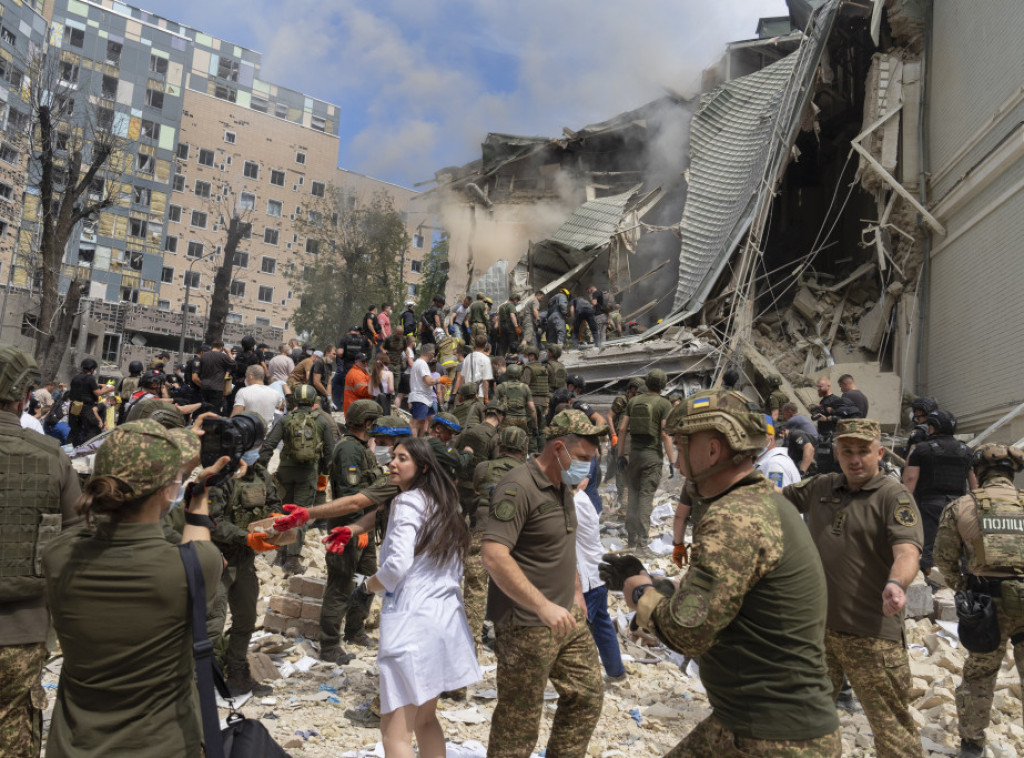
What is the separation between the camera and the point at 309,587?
621 cm

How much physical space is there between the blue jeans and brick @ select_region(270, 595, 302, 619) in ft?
7.92

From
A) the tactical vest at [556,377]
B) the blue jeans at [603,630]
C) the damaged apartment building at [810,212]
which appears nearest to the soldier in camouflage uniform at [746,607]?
the blue jeans at [603,630]

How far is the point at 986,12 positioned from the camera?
11.2 meters

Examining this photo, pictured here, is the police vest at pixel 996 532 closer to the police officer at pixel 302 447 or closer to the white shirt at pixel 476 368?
the police officer at pixel 302 447

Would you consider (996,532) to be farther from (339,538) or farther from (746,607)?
(339,538)

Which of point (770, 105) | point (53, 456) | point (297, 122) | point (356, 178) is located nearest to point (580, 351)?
point (770, 105)

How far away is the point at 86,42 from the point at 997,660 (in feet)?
172

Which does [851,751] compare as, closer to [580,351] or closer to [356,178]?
[580,351]

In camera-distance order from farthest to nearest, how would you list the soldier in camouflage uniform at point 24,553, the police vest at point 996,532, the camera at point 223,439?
the police vest at point 996,532, the camera at point 223,439, the soldier in camouflage uniform at point 24,553

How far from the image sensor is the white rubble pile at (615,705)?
4.58 metres

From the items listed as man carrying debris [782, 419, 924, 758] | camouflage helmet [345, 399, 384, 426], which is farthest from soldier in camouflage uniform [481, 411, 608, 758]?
camouflage helmet [345, 399, 384, 426]

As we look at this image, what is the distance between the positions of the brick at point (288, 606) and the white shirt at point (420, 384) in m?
5.06

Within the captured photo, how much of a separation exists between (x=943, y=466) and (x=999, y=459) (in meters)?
2.40

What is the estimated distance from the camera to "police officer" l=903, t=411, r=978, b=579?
646cm
